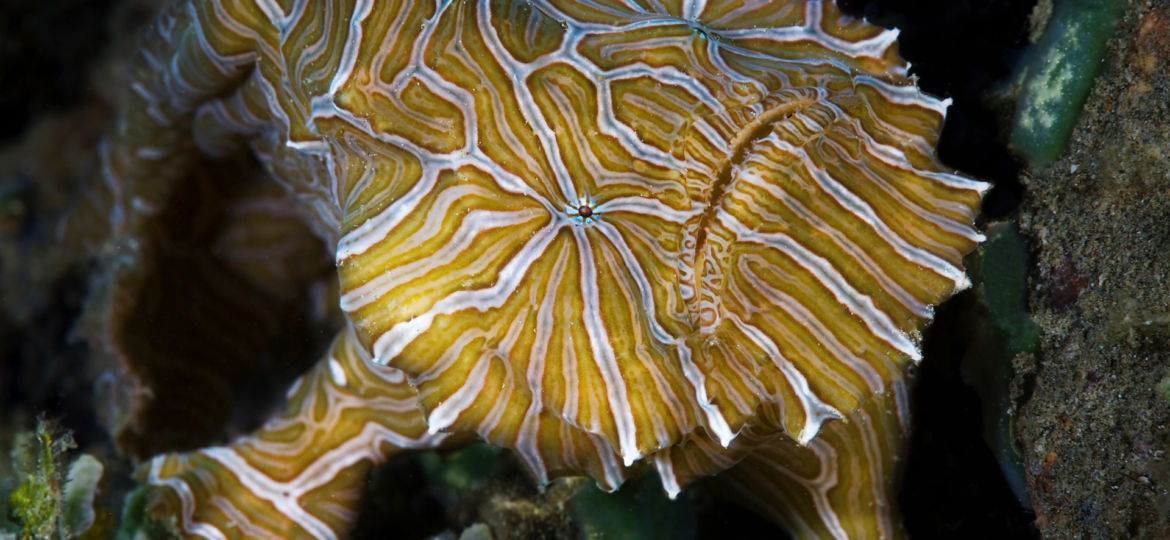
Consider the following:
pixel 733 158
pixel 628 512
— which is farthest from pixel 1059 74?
pixel 628 512

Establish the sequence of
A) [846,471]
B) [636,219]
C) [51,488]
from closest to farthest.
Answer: [636,219] < [846,471] < [51,488]

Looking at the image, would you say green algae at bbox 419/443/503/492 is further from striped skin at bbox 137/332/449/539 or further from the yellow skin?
the yellow skin

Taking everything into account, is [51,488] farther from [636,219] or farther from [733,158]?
[733,158]

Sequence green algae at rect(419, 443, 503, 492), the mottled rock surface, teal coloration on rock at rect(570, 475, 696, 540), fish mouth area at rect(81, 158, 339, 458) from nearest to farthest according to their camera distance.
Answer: the mottled rock surface, teal coloration on rock at rect(570, 475, 696, 540), green algae at rect(419, 443, 503, 492), fish mouth area at rect(81, 158, 339, 458)

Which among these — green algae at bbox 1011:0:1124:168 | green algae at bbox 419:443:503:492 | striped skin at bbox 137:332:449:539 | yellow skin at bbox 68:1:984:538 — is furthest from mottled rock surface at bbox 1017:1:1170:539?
Answer: striped skin at bbox 137:332:449:539

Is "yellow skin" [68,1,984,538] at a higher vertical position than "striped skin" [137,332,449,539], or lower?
higher

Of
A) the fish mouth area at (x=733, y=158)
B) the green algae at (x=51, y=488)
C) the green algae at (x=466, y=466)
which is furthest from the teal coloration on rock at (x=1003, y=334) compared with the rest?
the green algae at (x=51, y=488)

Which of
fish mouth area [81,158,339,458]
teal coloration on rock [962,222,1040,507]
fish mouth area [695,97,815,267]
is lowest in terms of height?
fish mouth area [81,158,339,458]

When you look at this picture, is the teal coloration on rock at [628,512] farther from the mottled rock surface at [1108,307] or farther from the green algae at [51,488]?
the green algae at [51,488]
